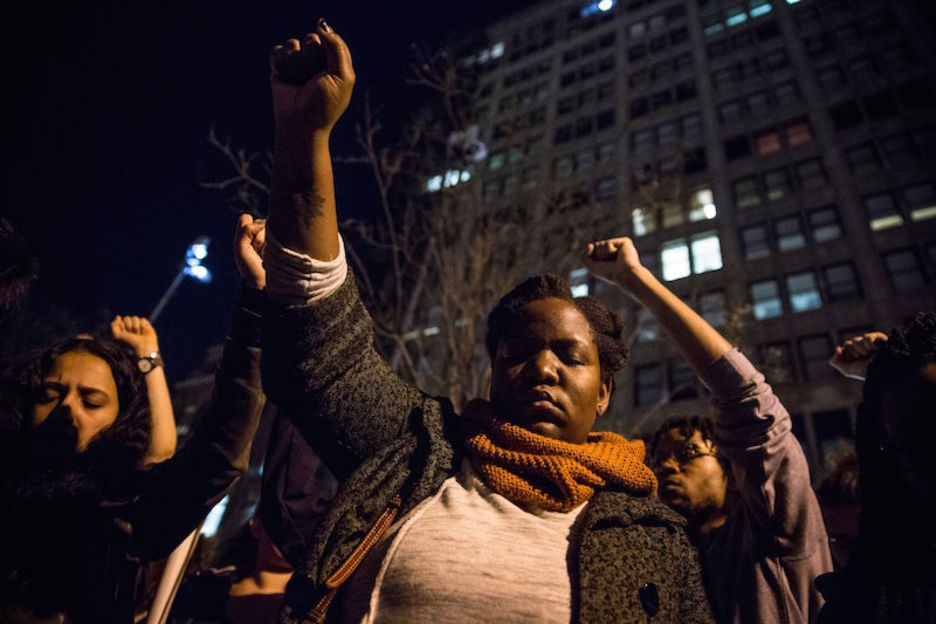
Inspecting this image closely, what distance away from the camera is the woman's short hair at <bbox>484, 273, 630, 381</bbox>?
6.63 feet

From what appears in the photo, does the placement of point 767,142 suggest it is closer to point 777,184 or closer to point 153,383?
point 777,184

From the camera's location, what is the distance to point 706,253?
22109mm

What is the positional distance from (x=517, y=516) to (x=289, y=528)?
199cm

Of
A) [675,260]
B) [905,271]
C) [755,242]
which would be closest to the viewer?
[905,271]

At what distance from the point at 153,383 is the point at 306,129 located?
2.00m

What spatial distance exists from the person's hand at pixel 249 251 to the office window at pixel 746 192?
2554cm

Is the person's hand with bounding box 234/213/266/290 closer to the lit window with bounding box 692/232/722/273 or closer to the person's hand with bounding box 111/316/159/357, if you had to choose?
the person's hand with bounding box 111/316/159/357

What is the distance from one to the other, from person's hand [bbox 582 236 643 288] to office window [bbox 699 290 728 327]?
18934mm

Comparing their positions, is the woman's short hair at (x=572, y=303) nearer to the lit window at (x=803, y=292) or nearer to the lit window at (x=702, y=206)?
the lit window at (x=803, y=292)

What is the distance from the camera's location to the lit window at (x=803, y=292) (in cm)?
1942

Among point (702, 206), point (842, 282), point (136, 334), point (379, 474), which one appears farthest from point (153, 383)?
point (702, 206)

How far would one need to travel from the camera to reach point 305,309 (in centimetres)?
131

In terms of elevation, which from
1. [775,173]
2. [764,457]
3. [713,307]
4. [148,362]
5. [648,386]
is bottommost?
[764,457]

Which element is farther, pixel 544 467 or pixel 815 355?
pixel 815 355
